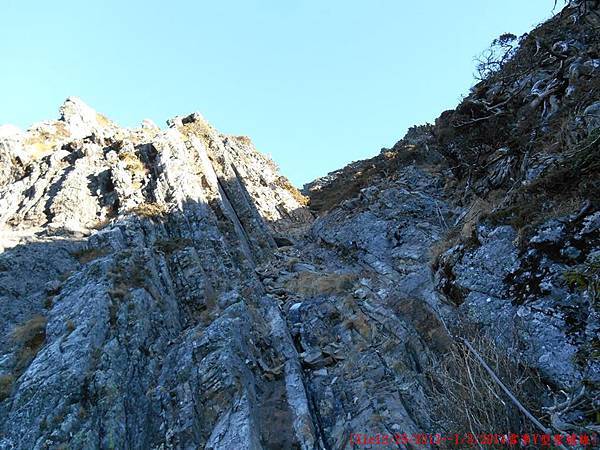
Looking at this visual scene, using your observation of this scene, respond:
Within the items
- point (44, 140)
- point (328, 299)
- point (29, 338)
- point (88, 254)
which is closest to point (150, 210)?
point (88, 254)

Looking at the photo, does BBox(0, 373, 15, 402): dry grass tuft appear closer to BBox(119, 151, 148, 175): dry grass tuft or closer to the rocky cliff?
the rocky cliff

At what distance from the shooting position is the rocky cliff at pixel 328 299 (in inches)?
316

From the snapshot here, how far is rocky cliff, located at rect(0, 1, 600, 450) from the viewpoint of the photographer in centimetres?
802

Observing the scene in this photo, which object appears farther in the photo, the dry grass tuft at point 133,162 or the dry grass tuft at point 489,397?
the dry grass tuft at point 133,162

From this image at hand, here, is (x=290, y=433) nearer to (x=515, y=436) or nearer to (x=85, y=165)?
(x=515, y=436)

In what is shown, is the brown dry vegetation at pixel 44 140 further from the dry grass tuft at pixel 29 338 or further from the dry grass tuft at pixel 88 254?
the dry grass tuft at pixel 29 338

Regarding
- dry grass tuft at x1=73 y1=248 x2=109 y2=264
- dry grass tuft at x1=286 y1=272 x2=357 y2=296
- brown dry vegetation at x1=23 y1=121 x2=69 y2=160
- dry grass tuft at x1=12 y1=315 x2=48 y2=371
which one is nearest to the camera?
dry grass tuft at x1=12 y1=315 x2=48 y2=371

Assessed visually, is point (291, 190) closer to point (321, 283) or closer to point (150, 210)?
point (150, 210)

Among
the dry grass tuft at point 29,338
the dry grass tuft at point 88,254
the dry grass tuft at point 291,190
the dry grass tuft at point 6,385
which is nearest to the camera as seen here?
the dry grass tuft at point 6,385

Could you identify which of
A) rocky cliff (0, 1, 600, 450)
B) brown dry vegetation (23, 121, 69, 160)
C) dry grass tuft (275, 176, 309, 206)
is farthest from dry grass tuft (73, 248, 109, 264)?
dry grass tuft (275, 176, 309, 206)

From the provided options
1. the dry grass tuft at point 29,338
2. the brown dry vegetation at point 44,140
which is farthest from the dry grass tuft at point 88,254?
the brown dry vegetation at point 44,140

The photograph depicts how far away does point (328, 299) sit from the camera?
53.3 feet

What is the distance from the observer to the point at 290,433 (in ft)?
32.2

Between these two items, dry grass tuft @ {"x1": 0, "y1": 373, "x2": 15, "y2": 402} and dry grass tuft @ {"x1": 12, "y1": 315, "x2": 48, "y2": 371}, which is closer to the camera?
dry grass tuft @ {"x1": 0, "y1": 373, "x2": 15, "y2": 402}
